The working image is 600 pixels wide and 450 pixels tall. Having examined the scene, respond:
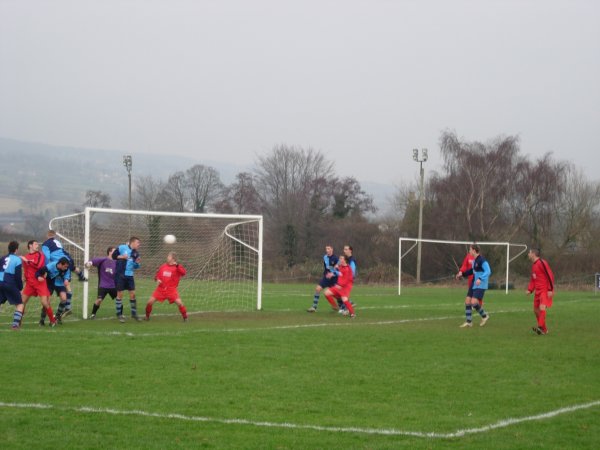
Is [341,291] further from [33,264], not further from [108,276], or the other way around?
[33,264]

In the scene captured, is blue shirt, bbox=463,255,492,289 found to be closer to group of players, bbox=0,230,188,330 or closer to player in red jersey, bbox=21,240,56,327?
group of players, bbox=0,230,188,330

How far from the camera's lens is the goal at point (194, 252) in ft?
83.2

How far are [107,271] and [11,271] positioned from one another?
2632mm

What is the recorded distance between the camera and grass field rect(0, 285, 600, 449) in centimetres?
848

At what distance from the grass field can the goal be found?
628cm

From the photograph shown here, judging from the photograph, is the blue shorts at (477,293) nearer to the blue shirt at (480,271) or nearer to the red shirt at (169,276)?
the blue shirt at (480,271)

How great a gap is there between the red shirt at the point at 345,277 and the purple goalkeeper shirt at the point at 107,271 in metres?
6.03

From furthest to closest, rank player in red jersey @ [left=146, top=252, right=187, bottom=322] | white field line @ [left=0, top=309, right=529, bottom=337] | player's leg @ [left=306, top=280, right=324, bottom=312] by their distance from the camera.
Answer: player's leg @ [left=306, top=280, right=324, bottom=312] < player in red jersey @ [left=146, top=252, right=187, bottom=322] < white field line @ [left=0, top=309, right=529, bottom=337]

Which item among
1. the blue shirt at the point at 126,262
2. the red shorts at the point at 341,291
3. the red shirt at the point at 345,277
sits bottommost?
the red shorts at the point at 341,291

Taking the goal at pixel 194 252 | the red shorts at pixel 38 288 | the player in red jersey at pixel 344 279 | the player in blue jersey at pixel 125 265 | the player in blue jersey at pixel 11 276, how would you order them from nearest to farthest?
the player in blue jersey at pixel 11 276
the red shorts at pixel 38 288
the player in blue jersey at pixel 125 265
the player in red jersey at pixel 344 279
the goal at pixel 194 252

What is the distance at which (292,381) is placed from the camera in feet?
38.3

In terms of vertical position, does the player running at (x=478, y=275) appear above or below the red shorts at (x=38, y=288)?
above

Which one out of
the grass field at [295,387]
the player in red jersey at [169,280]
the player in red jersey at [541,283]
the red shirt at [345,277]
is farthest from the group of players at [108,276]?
the player in red jersey at [541,283]

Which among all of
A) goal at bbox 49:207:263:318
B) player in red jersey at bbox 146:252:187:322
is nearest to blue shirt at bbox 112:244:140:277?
player in red jersey at bbox 146:252:187:322
